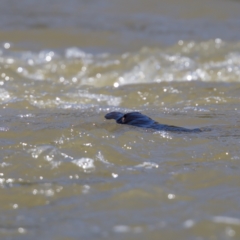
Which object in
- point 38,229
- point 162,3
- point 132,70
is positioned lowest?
point 38,229

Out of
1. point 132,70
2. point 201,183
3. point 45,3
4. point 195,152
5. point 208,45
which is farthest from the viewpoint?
point 45,3

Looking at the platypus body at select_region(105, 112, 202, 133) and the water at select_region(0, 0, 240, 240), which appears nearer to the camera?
the water at select_region(0, 0, 240, 240)

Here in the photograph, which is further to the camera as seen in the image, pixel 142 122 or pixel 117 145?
pixel 142 122

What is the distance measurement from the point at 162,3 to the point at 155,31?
7.62 feet

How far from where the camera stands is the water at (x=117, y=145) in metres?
2.81

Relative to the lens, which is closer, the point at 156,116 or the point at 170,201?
the point at 170,201

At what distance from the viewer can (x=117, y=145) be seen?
404 cm

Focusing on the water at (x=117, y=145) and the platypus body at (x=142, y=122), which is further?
the platypus body at (x=142, y=122)

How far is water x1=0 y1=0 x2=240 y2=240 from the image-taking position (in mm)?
2814

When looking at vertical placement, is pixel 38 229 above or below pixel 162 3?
below

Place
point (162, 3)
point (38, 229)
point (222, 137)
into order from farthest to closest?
point (162, 3) → point (222, 137) → point (38, 229)

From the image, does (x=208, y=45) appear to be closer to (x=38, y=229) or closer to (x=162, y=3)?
(x=162, y=3)

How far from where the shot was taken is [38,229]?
274 cm

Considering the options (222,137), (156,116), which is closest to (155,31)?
(156,116)
